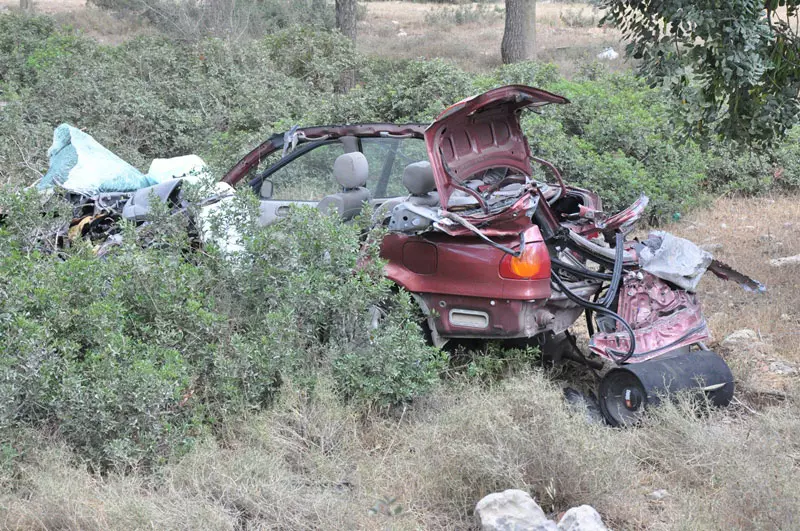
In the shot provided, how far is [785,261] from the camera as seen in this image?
8.84 m

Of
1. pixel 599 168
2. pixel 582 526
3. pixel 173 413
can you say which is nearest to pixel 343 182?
pixel 173 413

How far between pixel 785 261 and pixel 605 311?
4.34m

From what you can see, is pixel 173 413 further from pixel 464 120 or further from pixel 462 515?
pixel 464 120

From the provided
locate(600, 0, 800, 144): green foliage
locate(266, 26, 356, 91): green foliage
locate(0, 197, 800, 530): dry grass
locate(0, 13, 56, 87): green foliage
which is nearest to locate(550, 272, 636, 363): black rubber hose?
locate(0, 197, 800, 530): dry grass

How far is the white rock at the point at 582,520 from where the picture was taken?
148 inches

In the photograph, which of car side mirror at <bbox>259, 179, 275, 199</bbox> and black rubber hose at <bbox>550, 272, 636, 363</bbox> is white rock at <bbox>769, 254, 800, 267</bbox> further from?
car side mirror at <bbox>259, 179, 275, 199</bbox>

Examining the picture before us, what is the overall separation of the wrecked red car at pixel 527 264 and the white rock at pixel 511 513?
1.41m

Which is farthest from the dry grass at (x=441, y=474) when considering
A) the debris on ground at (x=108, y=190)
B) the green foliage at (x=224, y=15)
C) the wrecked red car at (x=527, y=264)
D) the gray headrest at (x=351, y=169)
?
the green foliage at (x=224, y=15)

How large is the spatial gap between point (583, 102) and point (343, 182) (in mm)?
7284

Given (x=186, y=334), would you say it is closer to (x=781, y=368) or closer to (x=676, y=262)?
(x=676, y=262)

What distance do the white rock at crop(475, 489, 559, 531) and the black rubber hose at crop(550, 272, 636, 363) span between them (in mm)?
1606

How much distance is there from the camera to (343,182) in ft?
20.6

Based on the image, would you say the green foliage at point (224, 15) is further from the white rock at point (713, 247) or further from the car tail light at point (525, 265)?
the car tail light at point (525, 265)

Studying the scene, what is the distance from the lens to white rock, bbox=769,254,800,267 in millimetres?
8727
